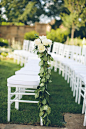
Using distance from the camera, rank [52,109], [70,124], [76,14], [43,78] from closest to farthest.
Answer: [43,78] < [70,124] < [52,109] < [76,14]

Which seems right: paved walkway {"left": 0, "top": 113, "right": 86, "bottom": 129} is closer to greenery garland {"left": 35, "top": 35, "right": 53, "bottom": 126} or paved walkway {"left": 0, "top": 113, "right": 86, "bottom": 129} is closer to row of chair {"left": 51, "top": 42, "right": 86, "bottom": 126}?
row of chair {"left": 51, "top": 42, "right": 86, "bottom": 126}

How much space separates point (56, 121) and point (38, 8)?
71.4 feet

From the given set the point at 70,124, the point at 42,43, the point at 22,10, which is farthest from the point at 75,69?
the point at 22,10

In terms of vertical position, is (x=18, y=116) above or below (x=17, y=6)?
below

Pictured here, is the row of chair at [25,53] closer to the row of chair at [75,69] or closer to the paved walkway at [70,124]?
the row of chair at [75,69]

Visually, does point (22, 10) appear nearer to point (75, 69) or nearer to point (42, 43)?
point (75, 69)

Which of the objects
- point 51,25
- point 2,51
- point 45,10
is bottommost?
point 2,51

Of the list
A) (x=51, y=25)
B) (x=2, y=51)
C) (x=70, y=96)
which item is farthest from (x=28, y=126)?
(x=51, y=25)

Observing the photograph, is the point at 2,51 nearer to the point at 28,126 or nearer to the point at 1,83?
the point at 1,83

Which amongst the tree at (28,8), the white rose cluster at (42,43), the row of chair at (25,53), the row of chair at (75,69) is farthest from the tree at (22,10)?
the white rose cluster at (42,43)

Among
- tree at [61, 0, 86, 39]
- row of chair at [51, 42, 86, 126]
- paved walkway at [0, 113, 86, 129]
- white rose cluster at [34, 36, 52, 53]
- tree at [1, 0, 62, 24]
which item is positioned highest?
tree at [1, 0, 62, 24]

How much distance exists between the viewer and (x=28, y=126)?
8.44ft

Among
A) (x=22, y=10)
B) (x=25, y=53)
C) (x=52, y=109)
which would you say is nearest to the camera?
(x=52, y=109)

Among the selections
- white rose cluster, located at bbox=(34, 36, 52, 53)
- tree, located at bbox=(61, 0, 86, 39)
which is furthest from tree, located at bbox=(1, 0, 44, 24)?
white rose cluster, located at bbox=(34, 36, 52, 53)
